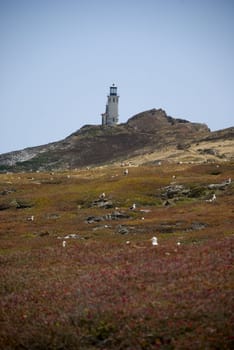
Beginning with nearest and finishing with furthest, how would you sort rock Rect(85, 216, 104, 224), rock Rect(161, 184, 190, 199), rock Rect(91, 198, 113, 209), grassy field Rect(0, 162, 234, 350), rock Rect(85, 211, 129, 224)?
1. grassy field Rect(0, 162, 234, 350)
2. rock Rect(85, 216, 104, 224)
3. rock Rect(85, 211, 129, 224)
4. rock Rect(91, 198, 113, 209)
5. rock Rect(161, 184, 190, 199)

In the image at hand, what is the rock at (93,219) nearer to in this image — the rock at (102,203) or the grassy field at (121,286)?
the grassy field at (121,286)

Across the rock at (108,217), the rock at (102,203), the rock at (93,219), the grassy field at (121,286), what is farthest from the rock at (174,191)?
the grassy field at (121,286)

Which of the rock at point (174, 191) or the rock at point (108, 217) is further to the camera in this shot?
the rock at point (174, 191)

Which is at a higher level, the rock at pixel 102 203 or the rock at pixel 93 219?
the rock at pixel 102 203

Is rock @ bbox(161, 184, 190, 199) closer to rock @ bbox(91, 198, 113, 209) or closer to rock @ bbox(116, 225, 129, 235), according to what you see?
Answer: rock @ bbox(91, 198, 113, 209)

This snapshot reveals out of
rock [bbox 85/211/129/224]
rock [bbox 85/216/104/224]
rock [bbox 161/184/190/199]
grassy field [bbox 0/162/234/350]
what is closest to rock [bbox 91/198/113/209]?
rock [bbox 161/184/190/199]

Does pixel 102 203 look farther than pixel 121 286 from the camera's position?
Yes

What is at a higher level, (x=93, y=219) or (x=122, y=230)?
(x=93, y=219)

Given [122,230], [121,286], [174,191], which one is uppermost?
[174,191]

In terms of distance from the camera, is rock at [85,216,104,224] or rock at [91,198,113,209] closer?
rock at [85,216,104,224]

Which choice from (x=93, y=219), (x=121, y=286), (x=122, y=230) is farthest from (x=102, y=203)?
(x=121, y=286)

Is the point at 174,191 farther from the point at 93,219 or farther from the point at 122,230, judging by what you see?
the point at 122,230

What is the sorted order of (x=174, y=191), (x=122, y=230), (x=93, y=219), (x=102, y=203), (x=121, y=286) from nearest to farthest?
(x=121, y=286) → (x=122, y=230) → (x=93, y=219) → (x=102, y=203) → (x=174, y=191)

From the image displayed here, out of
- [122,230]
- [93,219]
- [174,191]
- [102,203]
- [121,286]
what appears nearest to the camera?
[121,286]
